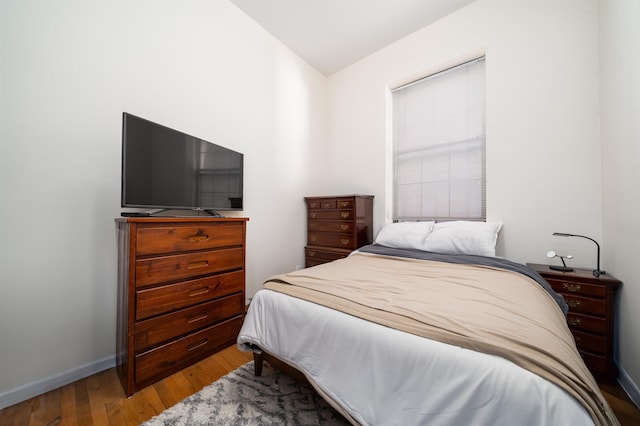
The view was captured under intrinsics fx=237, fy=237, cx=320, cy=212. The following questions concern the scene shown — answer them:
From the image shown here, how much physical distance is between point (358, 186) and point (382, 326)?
2478mm

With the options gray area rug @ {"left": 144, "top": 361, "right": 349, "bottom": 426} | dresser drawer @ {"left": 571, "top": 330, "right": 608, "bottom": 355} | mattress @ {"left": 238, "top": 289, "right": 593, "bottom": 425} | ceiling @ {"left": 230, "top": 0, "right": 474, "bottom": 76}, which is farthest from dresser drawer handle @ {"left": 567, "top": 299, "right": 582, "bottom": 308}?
ceiling @ {"left": 230, "top": 0, "right": 474, "bottom": 76}

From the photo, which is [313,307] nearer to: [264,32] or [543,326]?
[543,326]

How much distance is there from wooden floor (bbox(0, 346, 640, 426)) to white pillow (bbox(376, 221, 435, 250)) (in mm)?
1378

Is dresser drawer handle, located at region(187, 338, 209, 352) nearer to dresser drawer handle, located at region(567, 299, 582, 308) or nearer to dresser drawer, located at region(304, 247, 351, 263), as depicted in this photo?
dresser drawer, located at region(304, 247, 351, 263)

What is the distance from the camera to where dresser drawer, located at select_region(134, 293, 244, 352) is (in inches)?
53.1

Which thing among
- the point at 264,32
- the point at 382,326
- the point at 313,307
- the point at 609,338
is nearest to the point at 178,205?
the point at 313,307

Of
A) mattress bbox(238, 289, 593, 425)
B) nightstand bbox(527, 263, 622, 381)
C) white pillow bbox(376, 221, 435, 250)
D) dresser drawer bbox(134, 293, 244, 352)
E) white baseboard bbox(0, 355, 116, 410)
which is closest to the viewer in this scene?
mattress bbox(238, 289, 593, 425)

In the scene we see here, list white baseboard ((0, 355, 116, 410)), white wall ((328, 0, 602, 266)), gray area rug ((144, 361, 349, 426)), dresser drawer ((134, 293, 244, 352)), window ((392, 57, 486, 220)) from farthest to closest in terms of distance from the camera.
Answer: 1. window ((392, 57, 486, 220))
2. white wall ((328, 0, 602, 266))
3. dresser drawer ((134, 293, 244, 352))
4. white baseboard ((0, 355, 116, 410))
5. gray area rug ((144, 361, 349, 426))

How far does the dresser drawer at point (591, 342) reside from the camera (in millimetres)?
1475

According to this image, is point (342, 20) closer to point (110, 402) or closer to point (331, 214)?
point (331, 214)

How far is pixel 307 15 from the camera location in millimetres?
2479

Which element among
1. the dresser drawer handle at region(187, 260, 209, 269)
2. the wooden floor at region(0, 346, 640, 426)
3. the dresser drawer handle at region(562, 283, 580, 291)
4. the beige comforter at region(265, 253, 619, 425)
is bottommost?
the wooden floor at region(0, 346, 640, 426)

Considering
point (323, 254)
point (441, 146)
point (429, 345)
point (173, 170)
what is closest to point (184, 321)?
point (173, 170)

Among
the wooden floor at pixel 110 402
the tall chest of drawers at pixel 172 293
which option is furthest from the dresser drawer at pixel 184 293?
the wooden floor at pixel 110 402
